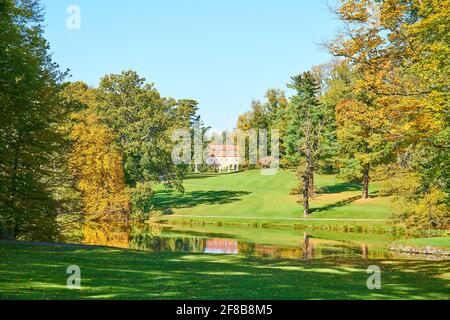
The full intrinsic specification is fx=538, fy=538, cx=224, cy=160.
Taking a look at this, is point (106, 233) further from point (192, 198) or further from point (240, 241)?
point (192, 198)

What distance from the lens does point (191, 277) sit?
1575 centimetres

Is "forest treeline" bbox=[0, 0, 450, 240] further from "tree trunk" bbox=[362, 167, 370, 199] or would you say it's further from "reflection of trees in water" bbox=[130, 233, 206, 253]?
"tree trunk" bbox=[362, 167, 370, 199]

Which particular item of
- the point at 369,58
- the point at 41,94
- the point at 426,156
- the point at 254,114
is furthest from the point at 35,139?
the point at 254,114

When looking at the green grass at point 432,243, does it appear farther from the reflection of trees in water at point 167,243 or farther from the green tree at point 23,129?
the green tree at point 23,129

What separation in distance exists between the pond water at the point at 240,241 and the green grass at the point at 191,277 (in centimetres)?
1180

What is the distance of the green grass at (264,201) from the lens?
2456 inches

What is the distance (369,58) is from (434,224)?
24216 millimetres

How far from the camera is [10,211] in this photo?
26.0 meters

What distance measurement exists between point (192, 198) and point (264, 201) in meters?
11.0

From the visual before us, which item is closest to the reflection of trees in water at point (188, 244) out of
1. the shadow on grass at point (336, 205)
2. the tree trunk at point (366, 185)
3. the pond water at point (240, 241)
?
the pond water at point (240, 241)

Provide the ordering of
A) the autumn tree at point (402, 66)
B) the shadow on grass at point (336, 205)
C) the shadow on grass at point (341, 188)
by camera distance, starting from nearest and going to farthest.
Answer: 1. the autumn tree at point (402, 66)
2. the shadow on grass at point (336, 205)
3. the shadow on grass at point (341, 188)

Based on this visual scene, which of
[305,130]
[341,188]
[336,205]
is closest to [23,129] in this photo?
[305,130]

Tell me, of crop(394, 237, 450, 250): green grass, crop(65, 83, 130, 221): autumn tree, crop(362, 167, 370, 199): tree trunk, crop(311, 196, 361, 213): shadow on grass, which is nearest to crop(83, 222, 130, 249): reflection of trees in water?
crop(65, 83, 130, 221): autumn tree
